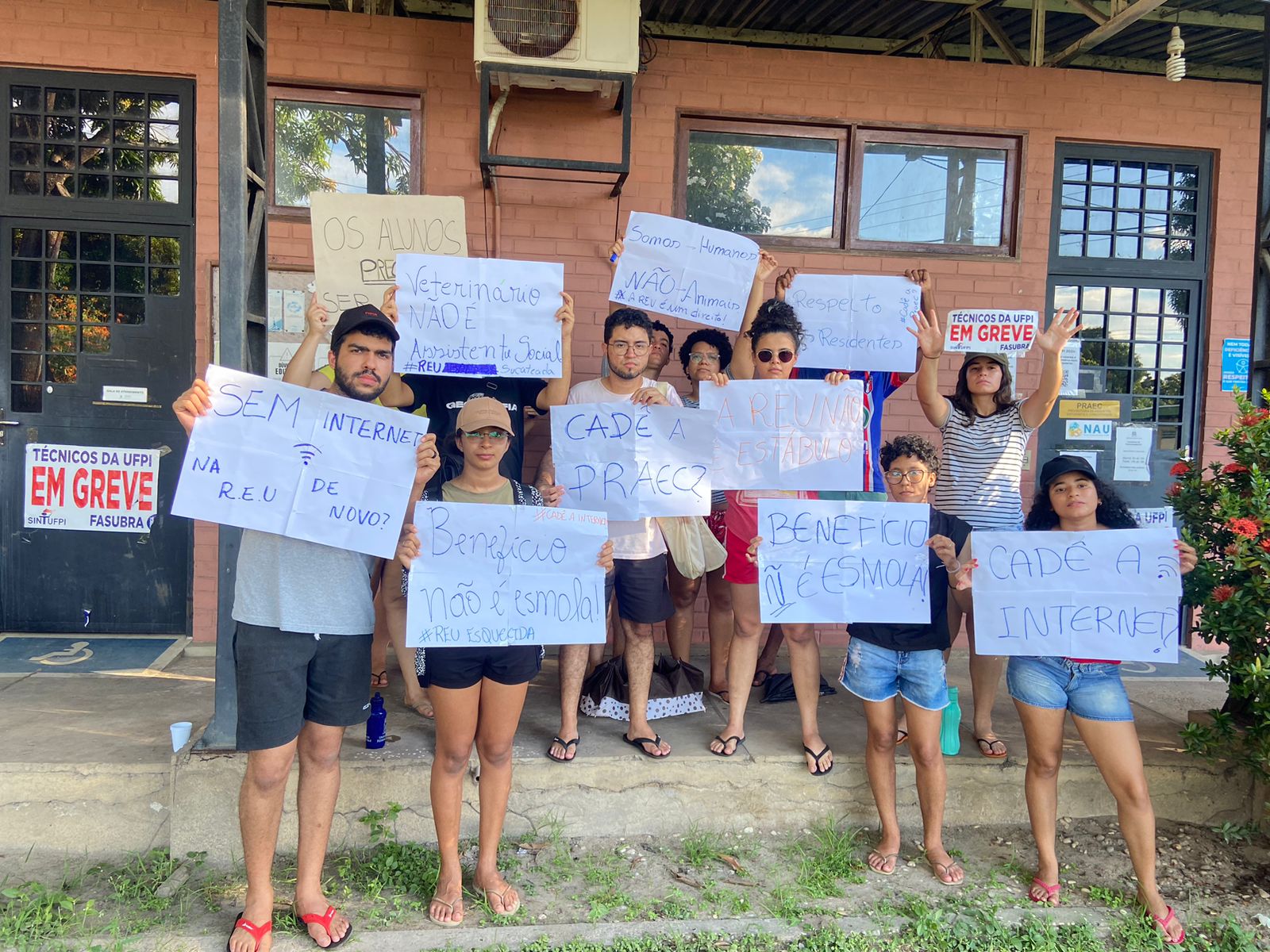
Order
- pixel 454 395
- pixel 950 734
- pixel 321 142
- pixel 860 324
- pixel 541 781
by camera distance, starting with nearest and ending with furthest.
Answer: pixel 541 781
pixel 950 734
pixel 454 395
pixel 860 324
pixel 321 142

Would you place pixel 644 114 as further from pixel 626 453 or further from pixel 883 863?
pixel 883 863

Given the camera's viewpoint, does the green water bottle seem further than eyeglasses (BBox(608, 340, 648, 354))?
Yes

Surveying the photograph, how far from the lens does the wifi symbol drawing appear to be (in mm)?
2744

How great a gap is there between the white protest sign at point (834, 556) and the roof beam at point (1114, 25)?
3399mm

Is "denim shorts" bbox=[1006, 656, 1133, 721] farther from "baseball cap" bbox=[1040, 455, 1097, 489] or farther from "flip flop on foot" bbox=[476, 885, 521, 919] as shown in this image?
"flip flop on foot" bbox=[476, 885, 521, 919]

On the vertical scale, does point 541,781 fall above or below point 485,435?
below

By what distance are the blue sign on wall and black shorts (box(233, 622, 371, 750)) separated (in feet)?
19.7

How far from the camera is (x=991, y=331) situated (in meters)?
3.83

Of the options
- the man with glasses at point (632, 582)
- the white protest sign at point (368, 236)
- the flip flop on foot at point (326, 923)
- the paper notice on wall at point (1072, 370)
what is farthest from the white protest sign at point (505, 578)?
the paper notice on wall at point (1072, 370)

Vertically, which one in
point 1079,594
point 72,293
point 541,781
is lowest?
point 541,781

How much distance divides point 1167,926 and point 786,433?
90.3 inches

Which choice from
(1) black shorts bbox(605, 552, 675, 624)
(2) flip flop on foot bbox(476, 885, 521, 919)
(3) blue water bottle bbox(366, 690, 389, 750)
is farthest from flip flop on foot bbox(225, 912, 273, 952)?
(1) black shorts bbox(605, 552, 675, 624)

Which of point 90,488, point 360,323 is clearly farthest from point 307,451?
point 90,488

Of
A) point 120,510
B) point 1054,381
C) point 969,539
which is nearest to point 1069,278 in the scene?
point 1054,381
